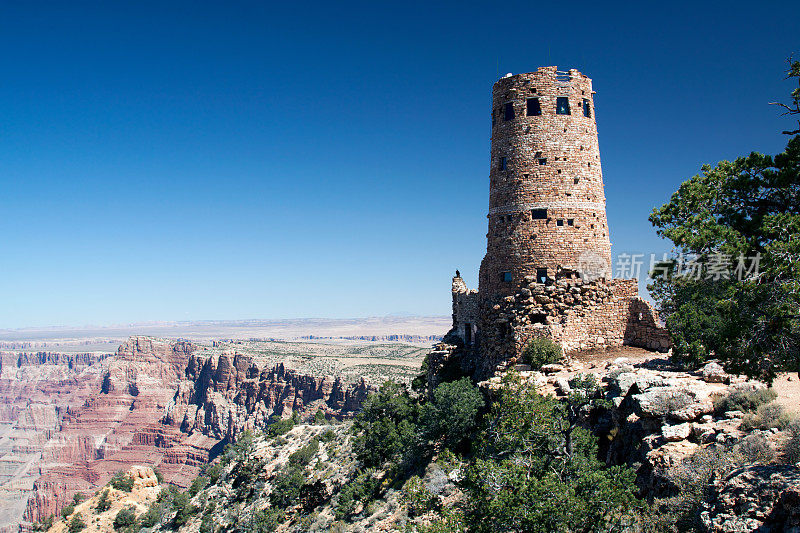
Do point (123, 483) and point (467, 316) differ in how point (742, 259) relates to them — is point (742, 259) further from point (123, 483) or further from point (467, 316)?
point (123, 483)

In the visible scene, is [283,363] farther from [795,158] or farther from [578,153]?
[795,158]

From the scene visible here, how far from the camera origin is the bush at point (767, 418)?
38.4 feet

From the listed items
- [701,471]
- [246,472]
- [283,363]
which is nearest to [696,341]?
A: [701,471]

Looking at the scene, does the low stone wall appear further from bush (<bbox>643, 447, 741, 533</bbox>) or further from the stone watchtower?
bush (<bbox>643, 447, 741, 533</bbox>)

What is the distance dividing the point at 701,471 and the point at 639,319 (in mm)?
11519

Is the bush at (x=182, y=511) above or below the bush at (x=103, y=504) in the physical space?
above

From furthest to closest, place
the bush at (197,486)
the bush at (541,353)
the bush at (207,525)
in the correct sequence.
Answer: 1. the bush at (197,486)
2. the bush at (207,525)
3. the bush at (541,353)

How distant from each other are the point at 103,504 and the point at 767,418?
189ft

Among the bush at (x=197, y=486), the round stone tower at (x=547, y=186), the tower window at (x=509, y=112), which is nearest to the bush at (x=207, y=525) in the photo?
the bush at (x=197, y=486)

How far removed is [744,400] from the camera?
13.1m

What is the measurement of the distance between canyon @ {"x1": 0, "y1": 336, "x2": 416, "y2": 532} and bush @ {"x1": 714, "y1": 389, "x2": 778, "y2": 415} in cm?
7892

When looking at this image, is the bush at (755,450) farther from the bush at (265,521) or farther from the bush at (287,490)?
the bush at (287,490)

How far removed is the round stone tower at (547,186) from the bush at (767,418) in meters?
10.4

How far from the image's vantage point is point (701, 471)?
11.1 m
